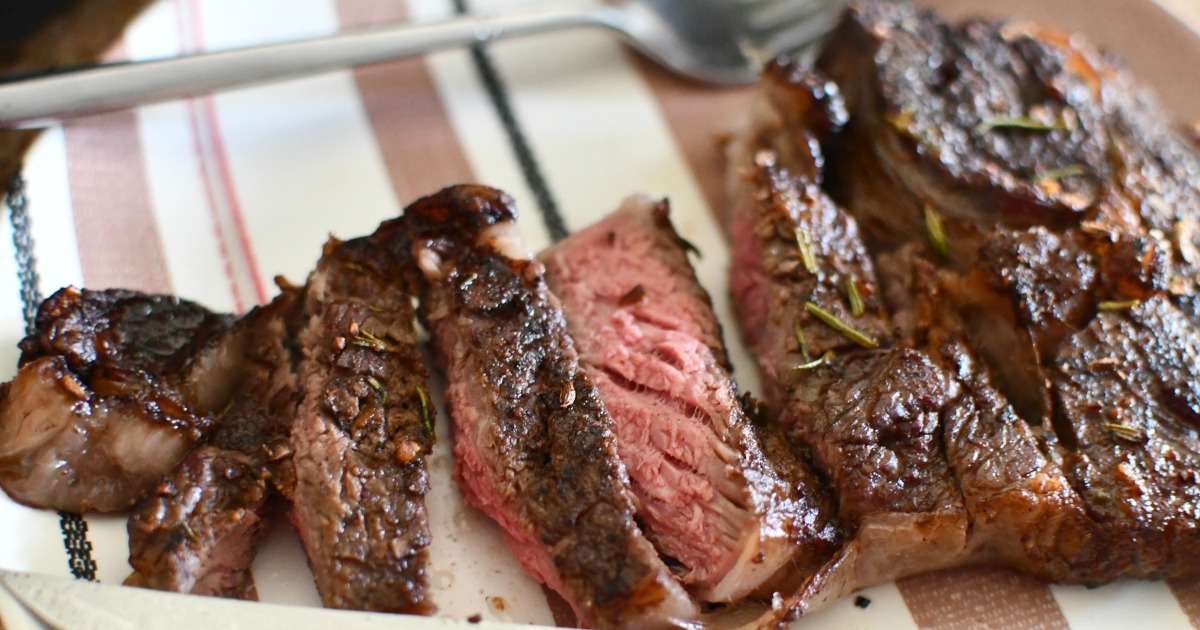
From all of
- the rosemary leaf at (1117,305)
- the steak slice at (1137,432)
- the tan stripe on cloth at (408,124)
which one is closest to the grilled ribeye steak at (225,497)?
the tan stripe on cloth at (408,124)

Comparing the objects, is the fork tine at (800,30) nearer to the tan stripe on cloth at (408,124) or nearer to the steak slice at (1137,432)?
the tan stripe on cloth at (408,124)

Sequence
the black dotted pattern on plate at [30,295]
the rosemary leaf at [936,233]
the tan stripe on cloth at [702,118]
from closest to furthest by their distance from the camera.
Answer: the black dotted pattern on plate at [30,295] → the rosemary leaf at [936,233] → the tan stripe on cloth at [702,118]

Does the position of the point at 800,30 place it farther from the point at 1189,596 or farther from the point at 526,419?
the point at 1189,596

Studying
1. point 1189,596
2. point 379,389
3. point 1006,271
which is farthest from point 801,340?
point 1189,596

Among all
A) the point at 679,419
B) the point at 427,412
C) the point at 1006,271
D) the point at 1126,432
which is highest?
the point at 1006,271

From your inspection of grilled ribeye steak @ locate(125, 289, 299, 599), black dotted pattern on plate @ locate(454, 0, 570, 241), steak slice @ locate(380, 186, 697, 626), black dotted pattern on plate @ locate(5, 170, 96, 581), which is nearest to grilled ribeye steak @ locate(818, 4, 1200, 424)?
black dotted pattern on plate @ locate(454, 0, 570, 241)

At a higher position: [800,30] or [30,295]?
[800,30]

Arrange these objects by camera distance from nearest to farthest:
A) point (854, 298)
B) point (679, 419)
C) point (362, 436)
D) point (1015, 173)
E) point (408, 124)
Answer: point (362, 436) < point (679, 419) < point (854, 298) < point (1015, 173) < point (408, 124)
